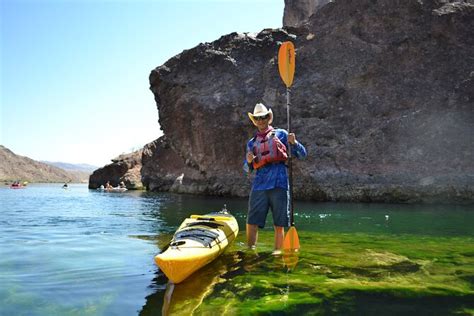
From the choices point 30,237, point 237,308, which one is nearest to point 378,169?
point 30,237

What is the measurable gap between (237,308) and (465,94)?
81.7 feet

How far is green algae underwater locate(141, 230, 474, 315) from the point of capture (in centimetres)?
373

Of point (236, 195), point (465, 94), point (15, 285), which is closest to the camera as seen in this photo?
point (15, 285)

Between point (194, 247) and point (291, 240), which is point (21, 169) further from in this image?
point (194, 247)

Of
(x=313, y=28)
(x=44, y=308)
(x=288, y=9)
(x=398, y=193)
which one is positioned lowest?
(x=44, y=308)

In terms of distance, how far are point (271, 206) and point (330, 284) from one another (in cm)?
201

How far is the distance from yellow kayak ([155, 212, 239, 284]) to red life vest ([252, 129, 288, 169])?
1.29 meters

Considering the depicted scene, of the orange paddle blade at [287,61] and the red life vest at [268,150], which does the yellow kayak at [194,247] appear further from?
the orange paddle blade at [287,61]

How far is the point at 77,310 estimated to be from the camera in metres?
3.81

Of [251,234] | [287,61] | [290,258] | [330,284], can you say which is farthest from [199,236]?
[287,61]

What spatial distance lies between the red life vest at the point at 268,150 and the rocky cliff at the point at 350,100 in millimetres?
18116

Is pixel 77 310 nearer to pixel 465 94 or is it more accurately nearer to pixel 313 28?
pixel 465 94

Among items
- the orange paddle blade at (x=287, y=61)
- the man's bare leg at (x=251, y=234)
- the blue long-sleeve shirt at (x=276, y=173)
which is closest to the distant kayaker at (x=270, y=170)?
the blue long-sleeve shirt at (x=276, y=173)

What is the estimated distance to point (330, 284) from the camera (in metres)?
4.52
